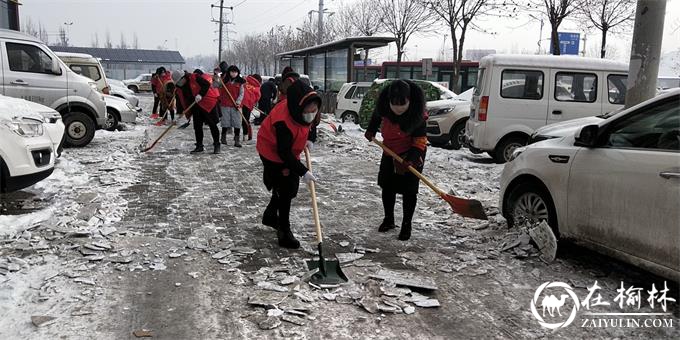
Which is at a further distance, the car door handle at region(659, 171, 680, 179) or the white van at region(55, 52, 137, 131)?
the white van at region(55, 52, 137, 131)

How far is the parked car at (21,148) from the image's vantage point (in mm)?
5359

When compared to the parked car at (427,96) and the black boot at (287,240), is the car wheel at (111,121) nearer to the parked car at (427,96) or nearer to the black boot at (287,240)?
the parked car at (427,96)

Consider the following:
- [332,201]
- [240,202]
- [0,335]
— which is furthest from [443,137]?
[0,335]

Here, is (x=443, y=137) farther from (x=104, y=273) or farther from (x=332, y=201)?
(x=104, y=273)

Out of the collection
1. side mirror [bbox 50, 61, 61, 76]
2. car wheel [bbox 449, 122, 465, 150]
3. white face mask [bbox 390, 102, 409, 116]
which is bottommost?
car wheel [bbox 449, 122, 465, 150]

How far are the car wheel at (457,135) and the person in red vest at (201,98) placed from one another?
514cm

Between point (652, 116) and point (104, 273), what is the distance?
171 inches

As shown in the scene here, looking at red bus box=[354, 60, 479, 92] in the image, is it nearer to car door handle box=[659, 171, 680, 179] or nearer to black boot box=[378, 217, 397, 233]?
black boot box=[378, 217, 397, 233]

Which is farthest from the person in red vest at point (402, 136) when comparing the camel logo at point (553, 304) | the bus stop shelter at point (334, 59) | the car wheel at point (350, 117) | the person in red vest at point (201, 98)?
the bus stop shelter at point (334, 59)

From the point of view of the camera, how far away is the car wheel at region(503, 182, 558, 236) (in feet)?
15.2

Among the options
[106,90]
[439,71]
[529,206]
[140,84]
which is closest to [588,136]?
[529,206]

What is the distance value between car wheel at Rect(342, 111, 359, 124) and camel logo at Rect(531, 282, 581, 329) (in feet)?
42.4

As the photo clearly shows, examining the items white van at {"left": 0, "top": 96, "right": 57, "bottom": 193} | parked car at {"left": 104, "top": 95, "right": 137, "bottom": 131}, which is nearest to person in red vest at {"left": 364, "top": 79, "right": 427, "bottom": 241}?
white van at {"left": 0, "top": 96, "right": 57, "bottom": 193}

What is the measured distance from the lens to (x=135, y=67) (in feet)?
235
